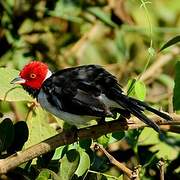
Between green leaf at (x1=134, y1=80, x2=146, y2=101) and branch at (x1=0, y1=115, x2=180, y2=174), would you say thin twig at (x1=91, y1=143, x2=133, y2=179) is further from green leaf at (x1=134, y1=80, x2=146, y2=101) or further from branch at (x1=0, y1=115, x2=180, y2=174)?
green leaf at (x1=134, y1=80, x2=146, y2=101)

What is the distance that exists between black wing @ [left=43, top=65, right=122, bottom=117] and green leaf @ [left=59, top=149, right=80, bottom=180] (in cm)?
34

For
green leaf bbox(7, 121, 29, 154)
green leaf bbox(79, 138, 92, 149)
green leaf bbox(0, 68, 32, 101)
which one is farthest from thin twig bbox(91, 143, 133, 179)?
green leaf bbox(0, 68, 32, 101)

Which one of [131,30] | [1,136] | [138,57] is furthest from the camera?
[138,57]

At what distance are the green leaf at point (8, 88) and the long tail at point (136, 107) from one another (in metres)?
0.42

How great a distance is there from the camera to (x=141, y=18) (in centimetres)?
547

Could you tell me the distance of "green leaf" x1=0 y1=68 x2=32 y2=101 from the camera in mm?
2861

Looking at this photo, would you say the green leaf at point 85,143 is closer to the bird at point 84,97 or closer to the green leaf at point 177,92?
the bird at point 84,97

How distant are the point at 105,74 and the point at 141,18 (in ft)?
8.42

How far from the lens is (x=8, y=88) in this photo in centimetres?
290

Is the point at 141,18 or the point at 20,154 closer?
the point at 20,154

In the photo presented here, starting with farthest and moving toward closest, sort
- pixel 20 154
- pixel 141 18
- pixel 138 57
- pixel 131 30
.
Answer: pixel 141 18 < pixel 138 57 < pixel 131 30 < pixel 20 154

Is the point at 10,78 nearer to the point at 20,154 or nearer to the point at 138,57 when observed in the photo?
the point at 20,154

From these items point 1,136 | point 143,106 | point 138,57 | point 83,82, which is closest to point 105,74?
point 83,82

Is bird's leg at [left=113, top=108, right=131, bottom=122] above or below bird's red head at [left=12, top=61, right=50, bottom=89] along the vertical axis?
above
